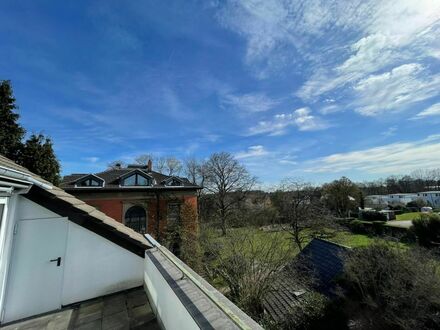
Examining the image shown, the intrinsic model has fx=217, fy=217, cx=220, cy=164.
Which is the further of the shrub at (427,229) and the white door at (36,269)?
the shrub at (427,229)

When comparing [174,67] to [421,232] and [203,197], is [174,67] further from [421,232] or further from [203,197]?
[203,197]

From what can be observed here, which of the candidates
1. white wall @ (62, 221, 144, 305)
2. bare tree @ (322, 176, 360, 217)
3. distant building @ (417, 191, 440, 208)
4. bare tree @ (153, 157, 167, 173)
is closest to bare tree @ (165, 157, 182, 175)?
bare tree @ (153, 157, 167, 173)

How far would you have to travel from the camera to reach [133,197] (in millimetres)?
20047

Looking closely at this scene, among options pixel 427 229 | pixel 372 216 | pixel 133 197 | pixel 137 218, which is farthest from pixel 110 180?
pixel 372 216

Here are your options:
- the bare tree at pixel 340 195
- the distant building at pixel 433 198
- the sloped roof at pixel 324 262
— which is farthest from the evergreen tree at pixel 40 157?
the distant building at pixel 433 198

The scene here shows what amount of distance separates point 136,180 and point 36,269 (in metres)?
19.1

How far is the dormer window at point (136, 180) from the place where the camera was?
20328mm

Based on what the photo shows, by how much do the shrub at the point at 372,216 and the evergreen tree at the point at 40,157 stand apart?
120ft

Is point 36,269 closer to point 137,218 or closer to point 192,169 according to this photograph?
point 137,218

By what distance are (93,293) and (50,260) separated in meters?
0.73

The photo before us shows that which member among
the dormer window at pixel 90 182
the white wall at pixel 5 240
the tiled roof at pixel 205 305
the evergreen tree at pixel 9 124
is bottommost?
the tiled roof at pixel 205 305

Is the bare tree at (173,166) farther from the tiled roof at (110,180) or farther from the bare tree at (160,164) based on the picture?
the tiled roof at (110,180)

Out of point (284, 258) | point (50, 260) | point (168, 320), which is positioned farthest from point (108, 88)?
point (284, 258)

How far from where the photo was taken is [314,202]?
1789cm
